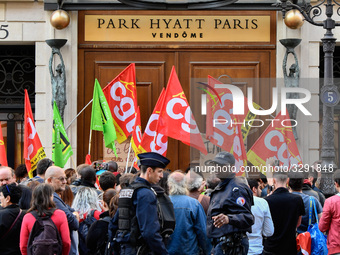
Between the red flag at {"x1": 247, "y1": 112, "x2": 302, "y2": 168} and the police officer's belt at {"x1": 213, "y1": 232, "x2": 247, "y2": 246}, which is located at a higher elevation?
the red flag at {"x1": 247, "y1": 112, "x2": 302, "y2": 168}

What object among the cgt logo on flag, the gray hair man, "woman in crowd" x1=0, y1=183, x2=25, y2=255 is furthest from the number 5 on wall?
"woman in crowd" x1=0, y1=183, x2=25, y2=255

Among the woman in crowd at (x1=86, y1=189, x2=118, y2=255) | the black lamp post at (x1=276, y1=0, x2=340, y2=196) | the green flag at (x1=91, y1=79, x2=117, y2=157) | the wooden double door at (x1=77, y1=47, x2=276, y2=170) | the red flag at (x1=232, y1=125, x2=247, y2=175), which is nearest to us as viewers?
the woman in crowd at (x1=86, y1=189, x2=118, y2=255)

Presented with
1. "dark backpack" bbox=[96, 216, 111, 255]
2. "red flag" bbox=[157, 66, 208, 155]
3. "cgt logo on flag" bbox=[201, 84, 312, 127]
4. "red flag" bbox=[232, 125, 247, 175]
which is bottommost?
"dark backpack" bbox=[96, 216, 111, 255]

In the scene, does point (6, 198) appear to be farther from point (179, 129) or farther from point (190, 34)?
point (190, 34)

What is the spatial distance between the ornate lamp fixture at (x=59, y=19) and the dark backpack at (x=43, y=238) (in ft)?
29.4

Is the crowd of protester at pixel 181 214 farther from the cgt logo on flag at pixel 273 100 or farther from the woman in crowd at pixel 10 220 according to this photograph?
the cgt logo on flag at pixel 273 100

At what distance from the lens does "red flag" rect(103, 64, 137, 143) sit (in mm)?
15086

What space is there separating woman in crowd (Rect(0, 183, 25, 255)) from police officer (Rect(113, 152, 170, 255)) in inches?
44.4

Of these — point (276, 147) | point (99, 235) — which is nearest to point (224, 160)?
point (99, 235)

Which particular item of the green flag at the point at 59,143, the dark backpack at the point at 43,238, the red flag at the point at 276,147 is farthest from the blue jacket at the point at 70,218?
the green flag at the point at 59,143

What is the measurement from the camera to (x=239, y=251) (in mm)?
8523

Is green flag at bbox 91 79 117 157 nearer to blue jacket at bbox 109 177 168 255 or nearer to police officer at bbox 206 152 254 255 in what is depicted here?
police officer at bbox 206 152 254 255

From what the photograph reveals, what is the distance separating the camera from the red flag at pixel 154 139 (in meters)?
13.0

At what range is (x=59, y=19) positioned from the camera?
16469 mm
